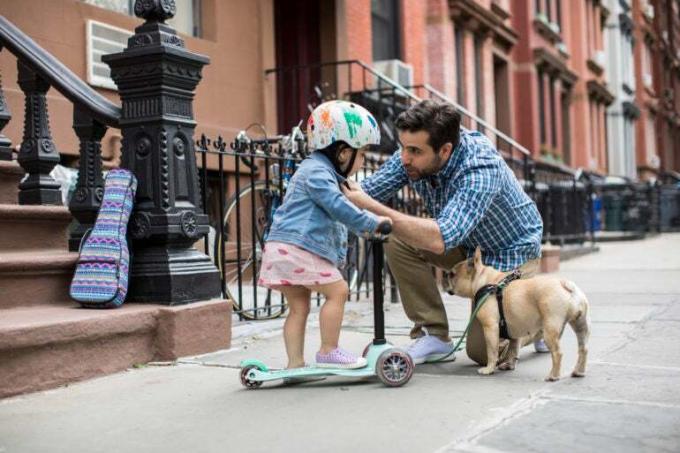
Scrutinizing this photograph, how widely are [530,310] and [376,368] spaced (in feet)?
2.43

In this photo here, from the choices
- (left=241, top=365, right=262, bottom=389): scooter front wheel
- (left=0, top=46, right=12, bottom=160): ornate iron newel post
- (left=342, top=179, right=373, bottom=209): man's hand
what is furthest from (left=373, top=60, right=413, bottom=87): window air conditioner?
(left=241, top=365, right=262, bottom=389): scooter front wheel

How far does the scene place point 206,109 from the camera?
9375 millimetres

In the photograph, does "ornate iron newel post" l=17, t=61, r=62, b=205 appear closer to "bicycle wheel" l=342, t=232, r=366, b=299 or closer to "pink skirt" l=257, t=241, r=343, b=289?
"pink skirt" l=257, t=241, r=343, b=289

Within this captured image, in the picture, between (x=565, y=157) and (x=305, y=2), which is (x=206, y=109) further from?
(x=565, y=157)

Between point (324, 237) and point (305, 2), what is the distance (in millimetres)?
8986

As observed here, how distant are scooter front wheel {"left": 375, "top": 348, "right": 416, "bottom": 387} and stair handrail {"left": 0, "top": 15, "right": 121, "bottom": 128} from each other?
84.1 inches

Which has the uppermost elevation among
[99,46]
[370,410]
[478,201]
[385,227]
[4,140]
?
[99,46]

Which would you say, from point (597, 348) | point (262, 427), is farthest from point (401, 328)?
point (262, 427)

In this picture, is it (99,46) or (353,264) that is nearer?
(353,264)

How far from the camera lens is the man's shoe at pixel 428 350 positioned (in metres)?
4.20

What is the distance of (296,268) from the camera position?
145 inches

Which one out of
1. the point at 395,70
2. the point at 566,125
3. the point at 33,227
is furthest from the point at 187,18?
the point at 566,125

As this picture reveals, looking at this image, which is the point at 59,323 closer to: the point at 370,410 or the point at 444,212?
the point at 370,410

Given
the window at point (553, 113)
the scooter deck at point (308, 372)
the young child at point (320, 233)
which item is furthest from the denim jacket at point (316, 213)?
the window at point (553, 113)
